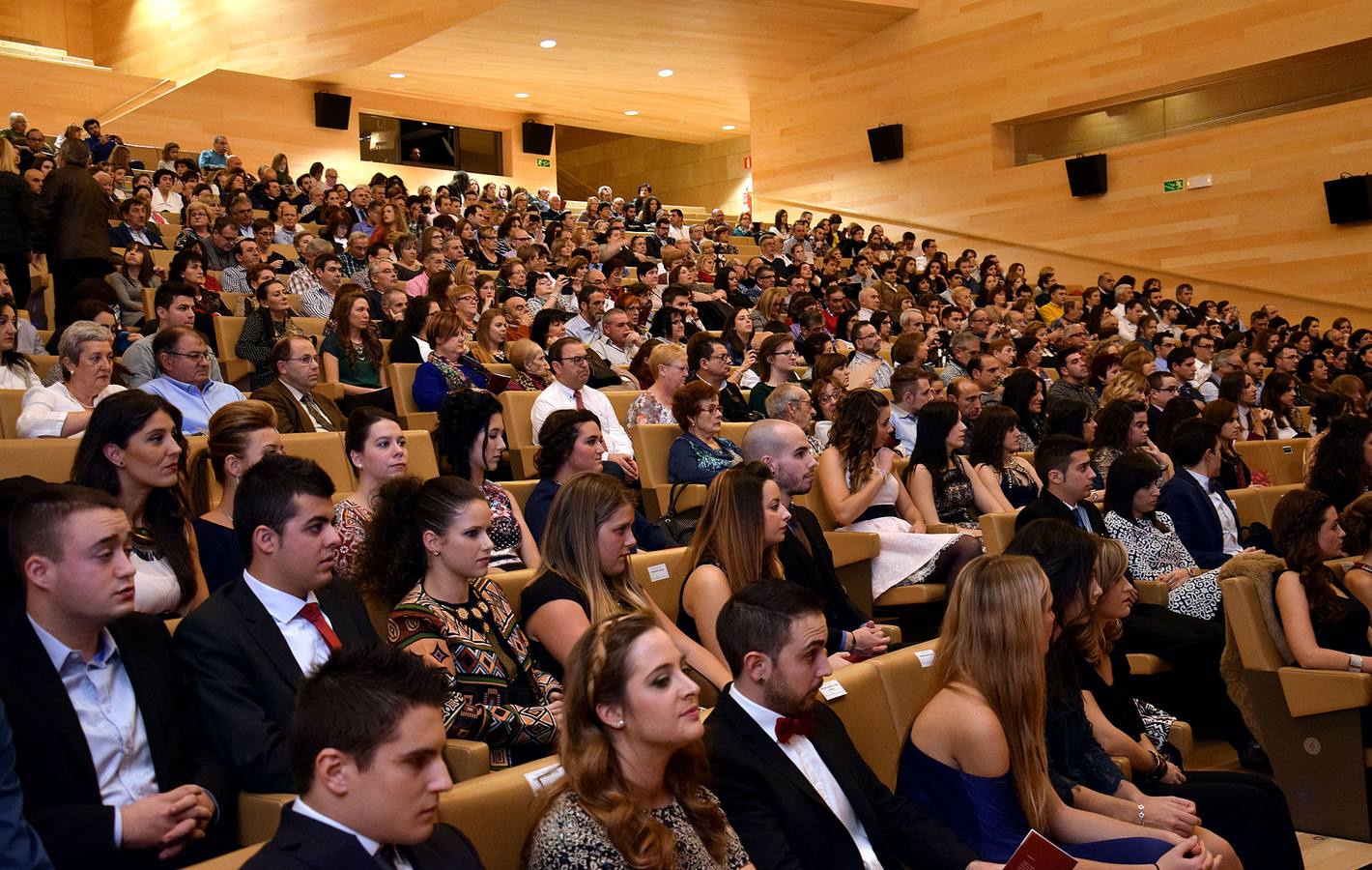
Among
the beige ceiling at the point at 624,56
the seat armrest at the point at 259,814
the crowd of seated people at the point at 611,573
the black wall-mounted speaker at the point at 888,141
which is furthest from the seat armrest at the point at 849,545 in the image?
the black wall-mounted speaker at the point at 888,141

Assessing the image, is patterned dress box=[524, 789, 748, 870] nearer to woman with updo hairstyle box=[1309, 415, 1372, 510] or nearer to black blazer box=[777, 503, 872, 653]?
black blazer box=[777, 503, 872, 653]

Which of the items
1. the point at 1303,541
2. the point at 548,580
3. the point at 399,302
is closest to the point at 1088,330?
the point at 399,302

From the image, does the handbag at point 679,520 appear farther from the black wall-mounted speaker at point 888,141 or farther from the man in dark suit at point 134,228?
the black wall-mounted speaker at point 888,141

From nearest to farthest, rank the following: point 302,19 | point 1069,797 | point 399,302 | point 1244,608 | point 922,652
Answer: point 1069,797
point 922,652
point 1244,608
point 399,302
point 302,19

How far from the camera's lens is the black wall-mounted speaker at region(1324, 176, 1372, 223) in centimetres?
961

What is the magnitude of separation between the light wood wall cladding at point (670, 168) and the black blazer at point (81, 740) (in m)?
14.4

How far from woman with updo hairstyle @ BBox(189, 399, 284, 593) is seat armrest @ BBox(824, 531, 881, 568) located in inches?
66.5

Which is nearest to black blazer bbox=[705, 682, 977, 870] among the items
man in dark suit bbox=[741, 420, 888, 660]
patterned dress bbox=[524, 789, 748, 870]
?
patterned dress bbox=[524, 789, 748, 870]

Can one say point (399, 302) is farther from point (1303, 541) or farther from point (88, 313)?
A: point (1303, 541)

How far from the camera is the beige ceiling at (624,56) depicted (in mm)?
11016

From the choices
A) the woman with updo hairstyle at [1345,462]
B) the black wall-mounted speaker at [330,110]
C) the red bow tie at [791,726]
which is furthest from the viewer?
the black wall-mounted speaker at [330,110]

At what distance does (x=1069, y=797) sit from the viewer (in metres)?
2.16

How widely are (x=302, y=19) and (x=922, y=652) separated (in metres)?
11.7

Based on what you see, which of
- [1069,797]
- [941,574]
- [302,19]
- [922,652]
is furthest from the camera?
[302,19]
